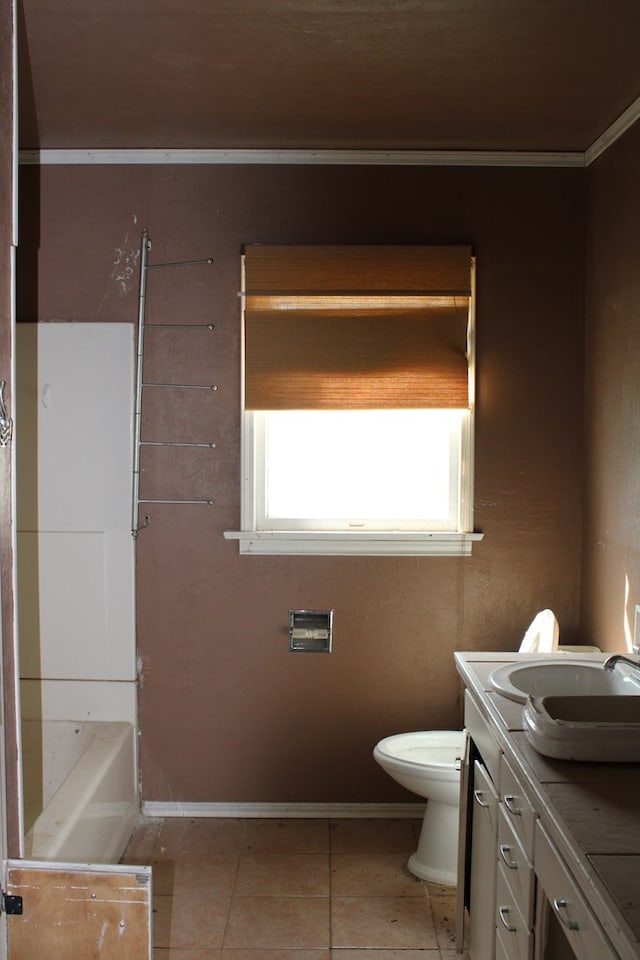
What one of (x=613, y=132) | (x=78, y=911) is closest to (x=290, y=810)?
(x=78, y=911)

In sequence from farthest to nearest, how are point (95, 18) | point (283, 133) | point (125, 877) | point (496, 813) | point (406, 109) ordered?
point (283, 133)
point (406, 109)
point (95, 18)
point (496, 813)
point (125, 877)

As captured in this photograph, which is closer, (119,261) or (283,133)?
(283,133)

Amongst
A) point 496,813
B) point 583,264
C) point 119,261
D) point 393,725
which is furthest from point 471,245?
point 496,813

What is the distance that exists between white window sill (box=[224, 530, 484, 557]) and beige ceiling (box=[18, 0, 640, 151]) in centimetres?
143

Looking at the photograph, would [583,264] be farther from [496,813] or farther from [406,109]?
[496,813]

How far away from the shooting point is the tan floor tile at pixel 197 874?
3020 millimetres

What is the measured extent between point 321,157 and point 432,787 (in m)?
2.26

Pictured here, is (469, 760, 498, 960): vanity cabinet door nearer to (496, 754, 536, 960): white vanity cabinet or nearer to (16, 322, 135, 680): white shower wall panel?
(496, 754, 536, 960): white vanity cabinet

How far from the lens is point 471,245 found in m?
3.44

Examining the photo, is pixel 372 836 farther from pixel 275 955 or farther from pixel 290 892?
pixel 275 955

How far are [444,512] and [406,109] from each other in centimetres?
145

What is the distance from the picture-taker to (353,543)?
3492mm

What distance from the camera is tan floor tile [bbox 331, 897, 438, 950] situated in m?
2.73

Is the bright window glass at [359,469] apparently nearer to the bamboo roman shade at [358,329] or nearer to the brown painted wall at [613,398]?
the bamboo roman shade at [358,329]
